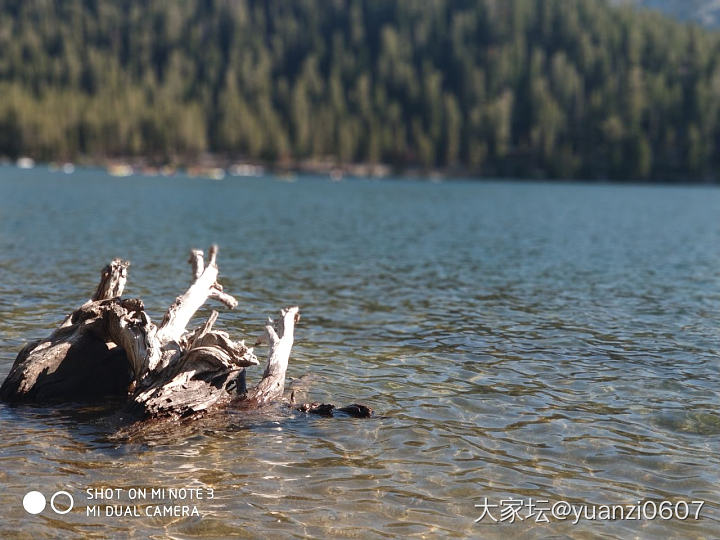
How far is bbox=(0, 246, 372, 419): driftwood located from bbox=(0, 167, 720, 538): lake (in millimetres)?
570

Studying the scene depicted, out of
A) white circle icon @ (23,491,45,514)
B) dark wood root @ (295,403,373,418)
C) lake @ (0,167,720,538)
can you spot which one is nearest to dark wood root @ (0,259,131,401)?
lake @ (0,167,720,538)

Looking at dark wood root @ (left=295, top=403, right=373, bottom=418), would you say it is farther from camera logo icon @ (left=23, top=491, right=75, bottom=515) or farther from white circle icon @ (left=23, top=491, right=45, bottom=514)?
white circle icon @ (left=23, top=491, right=45, bottom=514)

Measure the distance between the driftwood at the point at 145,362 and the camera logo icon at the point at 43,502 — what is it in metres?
2.70

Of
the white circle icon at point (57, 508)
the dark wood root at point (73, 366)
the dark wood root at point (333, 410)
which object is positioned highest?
the dark wood root at point (73, 366)

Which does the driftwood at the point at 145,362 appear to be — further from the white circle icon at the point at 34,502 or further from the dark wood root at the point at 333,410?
the white circle icon at the point at 34,502

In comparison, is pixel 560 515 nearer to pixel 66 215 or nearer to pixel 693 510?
pixel 693 510

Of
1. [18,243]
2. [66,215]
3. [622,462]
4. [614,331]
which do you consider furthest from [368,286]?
[66,215]

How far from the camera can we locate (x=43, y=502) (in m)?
10.1

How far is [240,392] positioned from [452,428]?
3.97 metres

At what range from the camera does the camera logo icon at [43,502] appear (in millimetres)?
9945

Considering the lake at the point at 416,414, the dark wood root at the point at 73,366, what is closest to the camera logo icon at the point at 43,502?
the lake at the point at 416,414

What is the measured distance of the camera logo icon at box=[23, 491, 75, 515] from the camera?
9.95 metres

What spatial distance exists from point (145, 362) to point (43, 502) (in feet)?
12.4

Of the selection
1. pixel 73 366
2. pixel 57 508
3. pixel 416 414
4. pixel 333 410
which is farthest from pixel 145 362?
pixel 416 414
